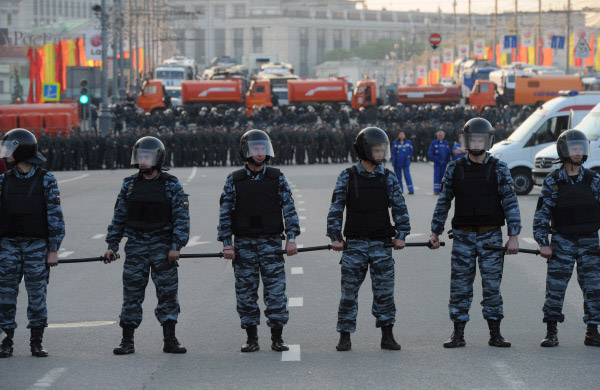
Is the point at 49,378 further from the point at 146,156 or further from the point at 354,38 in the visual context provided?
the point at 354,38

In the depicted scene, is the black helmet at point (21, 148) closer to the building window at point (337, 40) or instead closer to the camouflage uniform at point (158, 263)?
the camouflage uniform at point (158, 263)

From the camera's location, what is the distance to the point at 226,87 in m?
69.9

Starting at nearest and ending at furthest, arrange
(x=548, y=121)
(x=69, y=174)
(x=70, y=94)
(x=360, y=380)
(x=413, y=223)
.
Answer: (x=360, y=380)
(x=413, y=223)
(x=548, y=121)
(x=69, y=174)
(x=70, y=94)

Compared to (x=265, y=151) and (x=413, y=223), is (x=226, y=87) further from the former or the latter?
(x=265, y=151)

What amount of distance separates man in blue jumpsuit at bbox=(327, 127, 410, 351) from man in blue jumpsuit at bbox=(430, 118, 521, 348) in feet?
1.53

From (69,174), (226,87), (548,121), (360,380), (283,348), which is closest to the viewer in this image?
(360,380)

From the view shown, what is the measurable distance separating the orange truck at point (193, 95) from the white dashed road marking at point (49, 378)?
Result: 60.9 m

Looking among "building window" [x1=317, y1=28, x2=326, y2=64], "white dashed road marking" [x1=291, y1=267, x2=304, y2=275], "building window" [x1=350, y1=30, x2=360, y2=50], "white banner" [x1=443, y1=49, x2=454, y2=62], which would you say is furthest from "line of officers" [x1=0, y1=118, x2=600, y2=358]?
"building window" [x1=350, y1=30, x2=360, y2=50]

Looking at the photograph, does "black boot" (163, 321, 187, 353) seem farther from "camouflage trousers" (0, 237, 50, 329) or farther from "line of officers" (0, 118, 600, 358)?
"camouflage trousers" (0, 237, 50, 329)

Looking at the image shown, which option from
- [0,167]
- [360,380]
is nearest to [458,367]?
[360,380]

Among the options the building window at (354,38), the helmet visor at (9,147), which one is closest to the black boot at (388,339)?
the helmet visor at (9,147)

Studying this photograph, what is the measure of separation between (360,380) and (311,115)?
52.4m

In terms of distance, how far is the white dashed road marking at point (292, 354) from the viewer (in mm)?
9125

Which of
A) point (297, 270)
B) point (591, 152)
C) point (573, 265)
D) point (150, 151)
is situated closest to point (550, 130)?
point (591, 152)
